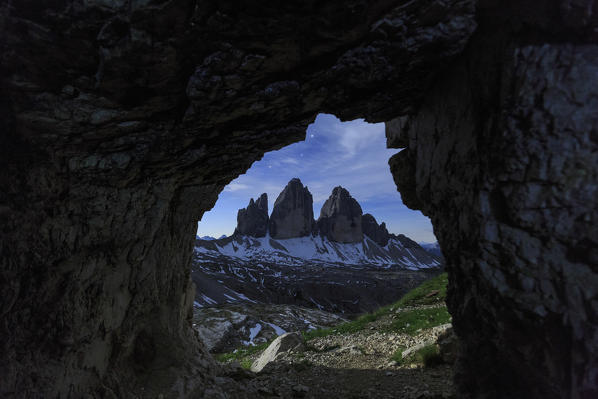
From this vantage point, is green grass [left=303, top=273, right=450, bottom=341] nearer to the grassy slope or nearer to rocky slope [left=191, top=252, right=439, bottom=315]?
the grassy slope

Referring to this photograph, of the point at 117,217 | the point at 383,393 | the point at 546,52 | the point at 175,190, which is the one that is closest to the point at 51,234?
the point at 117,217

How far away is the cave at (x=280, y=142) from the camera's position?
4.56m

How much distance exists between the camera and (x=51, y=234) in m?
6.73

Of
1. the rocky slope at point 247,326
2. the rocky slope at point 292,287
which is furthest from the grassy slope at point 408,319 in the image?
the rocky slope at point 292,287

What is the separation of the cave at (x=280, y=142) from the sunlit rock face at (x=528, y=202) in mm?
31

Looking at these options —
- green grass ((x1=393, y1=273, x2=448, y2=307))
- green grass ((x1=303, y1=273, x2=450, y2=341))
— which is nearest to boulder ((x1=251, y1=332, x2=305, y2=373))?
green grass ((x1=303, y1=273, x2=450, y2=341))

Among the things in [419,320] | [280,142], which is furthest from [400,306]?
[280,142]

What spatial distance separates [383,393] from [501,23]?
415 inches

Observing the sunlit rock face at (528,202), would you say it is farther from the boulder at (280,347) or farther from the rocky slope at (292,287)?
the rocky slope at (292,287)

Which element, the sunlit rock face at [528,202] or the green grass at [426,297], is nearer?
the sunlit rock face at [528,202]

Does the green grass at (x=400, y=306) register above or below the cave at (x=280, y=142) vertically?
below

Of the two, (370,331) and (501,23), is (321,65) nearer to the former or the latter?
(501,23)

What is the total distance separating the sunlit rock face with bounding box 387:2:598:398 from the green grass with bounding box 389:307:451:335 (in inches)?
377

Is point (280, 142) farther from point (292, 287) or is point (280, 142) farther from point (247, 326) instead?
point (292, 287)
